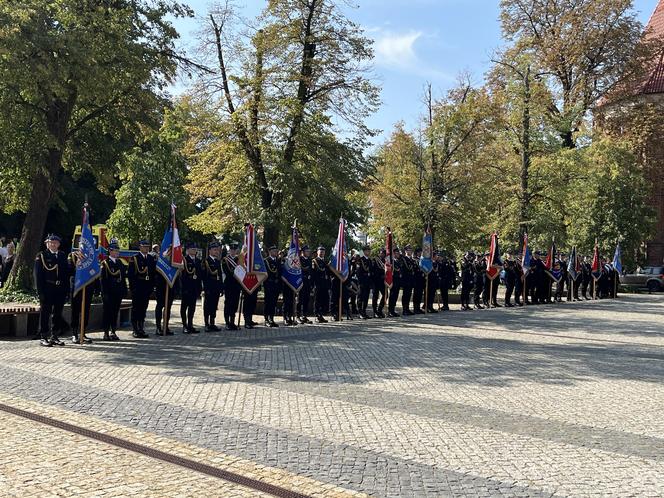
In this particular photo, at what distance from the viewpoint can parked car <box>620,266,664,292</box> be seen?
3809 cm

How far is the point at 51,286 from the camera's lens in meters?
11.8

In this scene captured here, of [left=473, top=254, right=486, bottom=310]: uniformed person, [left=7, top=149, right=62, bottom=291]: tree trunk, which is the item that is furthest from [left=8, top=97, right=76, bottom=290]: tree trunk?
[left=473, top=254, right=486, bottom=310]: uniformed person

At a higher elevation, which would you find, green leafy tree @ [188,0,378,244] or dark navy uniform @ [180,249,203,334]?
green leafy tree @ [188,0,378,244]

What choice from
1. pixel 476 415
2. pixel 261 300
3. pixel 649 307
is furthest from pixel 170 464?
pixel 649 307

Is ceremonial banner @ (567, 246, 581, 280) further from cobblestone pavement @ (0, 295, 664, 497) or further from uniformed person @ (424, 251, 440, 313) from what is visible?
cobblestone pavement @ (0, 295, 664, 497)

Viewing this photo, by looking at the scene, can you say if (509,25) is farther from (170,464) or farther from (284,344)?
(170,464)

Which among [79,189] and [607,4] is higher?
[607,4]

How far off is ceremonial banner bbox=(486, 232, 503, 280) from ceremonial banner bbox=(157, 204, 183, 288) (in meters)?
11.6

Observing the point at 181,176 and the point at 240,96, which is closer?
the point at 240,96

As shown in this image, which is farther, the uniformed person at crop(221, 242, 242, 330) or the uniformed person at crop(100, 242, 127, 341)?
the uniformed person at crop(221, 242, 242, 330)

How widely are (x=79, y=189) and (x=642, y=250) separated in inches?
1433

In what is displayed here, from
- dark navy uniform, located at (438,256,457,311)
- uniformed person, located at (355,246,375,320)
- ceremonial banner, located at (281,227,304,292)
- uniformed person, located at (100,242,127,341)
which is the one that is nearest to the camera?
uniformed person, located at (100,242,127,341)

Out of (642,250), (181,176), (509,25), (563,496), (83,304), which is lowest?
(563,496)

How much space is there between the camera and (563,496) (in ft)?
15.5
